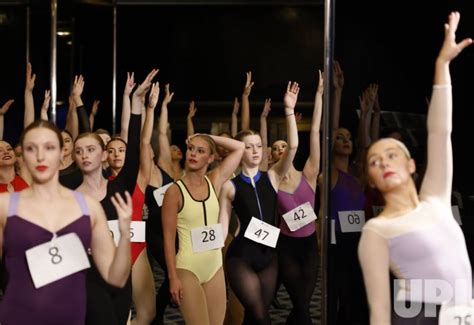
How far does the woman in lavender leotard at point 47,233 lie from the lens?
3.12 m

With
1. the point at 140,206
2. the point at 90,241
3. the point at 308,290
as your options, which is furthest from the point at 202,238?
the point at 90,241

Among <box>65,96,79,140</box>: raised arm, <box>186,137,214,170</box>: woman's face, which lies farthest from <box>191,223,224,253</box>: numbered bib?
Result: <box>65,96,79,140</box>: raised arm

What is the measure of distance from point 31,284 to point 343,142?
1.16 meters

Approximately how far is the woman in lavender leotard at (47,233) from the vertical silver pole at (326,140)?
0.77m

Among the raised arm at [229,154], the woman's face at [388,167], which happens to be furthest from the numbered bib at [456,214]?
the raised arm at [229,154]

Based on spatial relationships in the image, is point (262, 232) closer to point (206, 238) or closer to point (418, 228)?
point (206, 238)

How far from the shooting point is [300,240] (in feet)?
18.1

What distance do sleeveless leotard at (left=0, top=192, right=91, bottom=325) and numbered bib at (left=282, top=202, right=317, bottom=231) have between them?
7.85 ft

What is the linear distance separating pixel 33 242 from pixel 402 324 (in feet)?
3.99

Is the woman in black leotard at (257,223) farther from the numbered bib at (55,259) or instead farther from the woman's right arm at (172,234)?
the numbered bib at (55,259)

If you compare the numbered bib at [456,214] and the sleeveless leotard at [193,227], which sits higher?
the numbered bib at [456,214]

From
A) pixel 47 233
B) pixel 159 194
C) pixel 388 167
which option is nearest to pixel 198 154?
pixel 159 194

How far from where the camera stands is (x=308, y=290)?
5.37 meters

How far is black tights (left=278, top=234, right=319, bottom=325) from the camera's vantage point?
Result: 5.30 meters
